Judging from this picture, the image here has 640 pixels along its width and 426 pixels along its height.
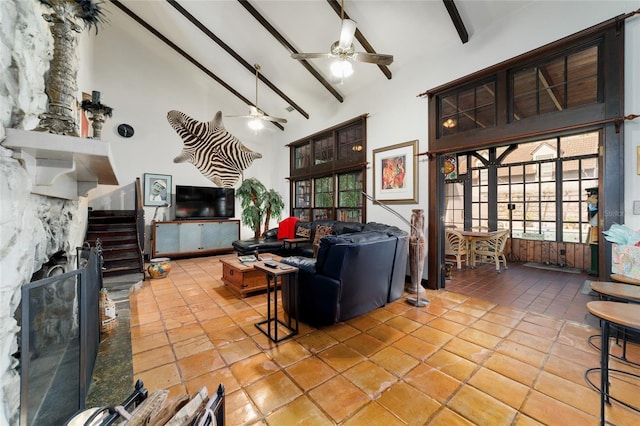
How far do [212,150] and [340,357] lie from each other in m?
6.29

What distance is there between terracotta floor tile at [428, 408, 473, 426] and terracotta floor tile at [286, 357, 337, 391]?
69 centimetres

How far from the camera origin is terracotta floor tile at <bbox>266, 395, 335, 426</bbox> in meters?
1.44

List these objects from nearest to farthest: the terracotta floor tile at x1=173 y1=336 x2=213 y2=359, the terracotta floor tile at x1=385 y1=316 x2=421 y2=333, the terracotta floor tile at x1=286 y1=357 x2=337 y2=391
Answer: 1. the terracotta floor tile at x1=286 y1=357 x2=337 y2=391
2. the terracotta floor tile at x1=173 y1=336 x2=213 y2=359
3. the terracotta floor tile at x1=385 y1=316 x2=421 y2=333

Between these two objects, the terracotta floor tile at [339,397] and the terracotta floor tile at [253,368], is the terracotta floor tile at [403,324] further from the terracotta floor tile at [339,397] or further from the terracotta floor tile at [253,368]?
the terracotta floor tile at [253,368]

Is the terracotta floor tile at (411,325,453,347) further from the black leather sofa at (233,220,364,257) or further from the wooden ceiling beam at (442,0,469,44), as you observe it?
the wooden ceiling beam at (442,0,469,44)

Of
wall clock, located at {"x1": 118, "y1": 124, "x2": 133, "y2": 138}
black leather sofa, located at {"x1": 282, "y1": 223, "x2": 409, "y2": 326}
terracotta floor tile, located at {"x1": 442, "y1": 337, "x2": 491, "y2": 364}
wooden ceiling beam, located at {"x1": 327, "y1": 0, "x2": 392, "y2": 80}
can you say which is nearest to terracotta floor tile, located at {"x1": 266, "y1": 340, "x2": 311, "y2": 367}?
black leather sofa, located at {"x1": 282, "y1": 223, "x2": 409, "y2": 326}

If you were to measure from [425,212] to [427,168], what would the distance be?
26.7 inches

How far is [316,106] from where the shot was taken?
5879 mm

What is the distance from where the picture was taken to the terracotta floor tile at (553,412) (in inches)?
56.8

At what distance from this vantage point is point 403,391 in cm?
168

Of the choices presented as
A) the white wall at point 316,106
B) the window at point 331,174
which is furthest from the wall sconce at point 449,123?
the window at point 331,174

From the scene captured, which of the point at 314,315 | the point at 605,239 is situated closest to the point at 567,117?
the point at 605,239

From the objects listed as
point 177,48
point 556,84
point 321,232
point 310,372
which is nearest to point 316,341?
point 310,372

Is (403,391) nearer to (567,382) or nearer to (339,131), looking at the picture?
(567,382)
